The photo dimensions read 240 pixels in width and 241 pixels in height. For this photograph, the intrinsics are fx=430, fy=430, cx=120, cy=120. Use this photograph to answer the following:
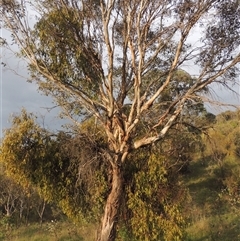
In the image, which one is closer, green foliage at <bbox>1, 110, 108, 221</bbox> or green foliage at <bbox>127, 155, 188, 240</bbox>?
green foliage at <bbox>1, 110, 108, 221</bbox>

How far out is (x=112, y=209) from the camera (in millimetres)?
10820

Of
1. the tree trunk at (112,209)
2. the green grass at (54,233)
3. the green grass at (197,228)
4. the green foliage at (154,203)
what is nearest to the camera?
the tree trunk at (112,209)

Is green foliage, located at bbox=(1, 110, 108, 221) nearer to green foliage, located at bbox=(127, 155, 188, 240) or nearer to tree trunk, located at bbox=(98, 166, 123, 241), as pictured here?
tree trunk, located at bbox=(98, 166, 123, 241)

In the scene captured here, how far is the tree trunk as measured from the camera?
422 inches

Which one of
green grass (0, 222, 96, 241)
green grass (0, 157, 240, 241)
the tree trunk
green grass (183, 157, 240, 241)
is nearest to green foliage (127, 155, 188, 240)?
the tree trunk

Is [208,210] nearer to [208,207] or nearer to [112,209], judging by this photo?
[208,207]

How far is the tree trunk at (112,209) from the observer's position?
1073 cm

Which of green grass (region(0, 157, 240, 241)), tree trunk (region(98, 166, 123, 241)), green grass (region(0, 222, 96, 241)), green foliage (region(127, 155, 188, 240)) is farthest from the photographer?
green grass (region(0, 222, 96, 241))

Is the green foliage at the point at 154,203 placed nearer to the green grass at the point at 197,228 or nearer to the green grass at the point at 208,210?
the green grass at the point at 197,228

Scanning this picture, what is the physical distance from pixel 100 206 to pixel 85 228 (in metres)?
5.72

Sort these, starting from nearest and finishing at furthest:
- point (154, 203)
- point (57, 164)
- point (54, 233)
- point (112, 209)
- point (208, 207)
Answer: point (112, 209) < point (154, 203) < point (57, 164) < point (54, 233) < point (208, 207)

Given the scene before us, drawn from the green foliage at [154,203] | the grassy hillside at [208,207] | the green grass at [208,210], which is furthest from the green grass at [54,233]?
the green foliage at [154,203]

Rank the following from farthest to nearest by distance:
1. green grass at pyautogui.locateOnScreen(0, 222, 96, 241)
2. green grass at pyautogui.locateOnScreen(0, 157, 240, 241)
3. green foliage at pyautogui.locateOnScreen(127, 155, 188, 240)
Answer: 1. green grass at pyautogui.locateOnScreen(0, 222, 96, 241)
2. green grass at pyautogui.locateOnScreen(0, 157, 240, 241)
3. green foliage at pyautogui.locateOnScreen(127, 155, 188, 240)

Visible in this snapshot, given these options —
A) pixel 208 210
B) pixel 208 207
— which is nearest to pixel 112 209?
pixel 208 210
